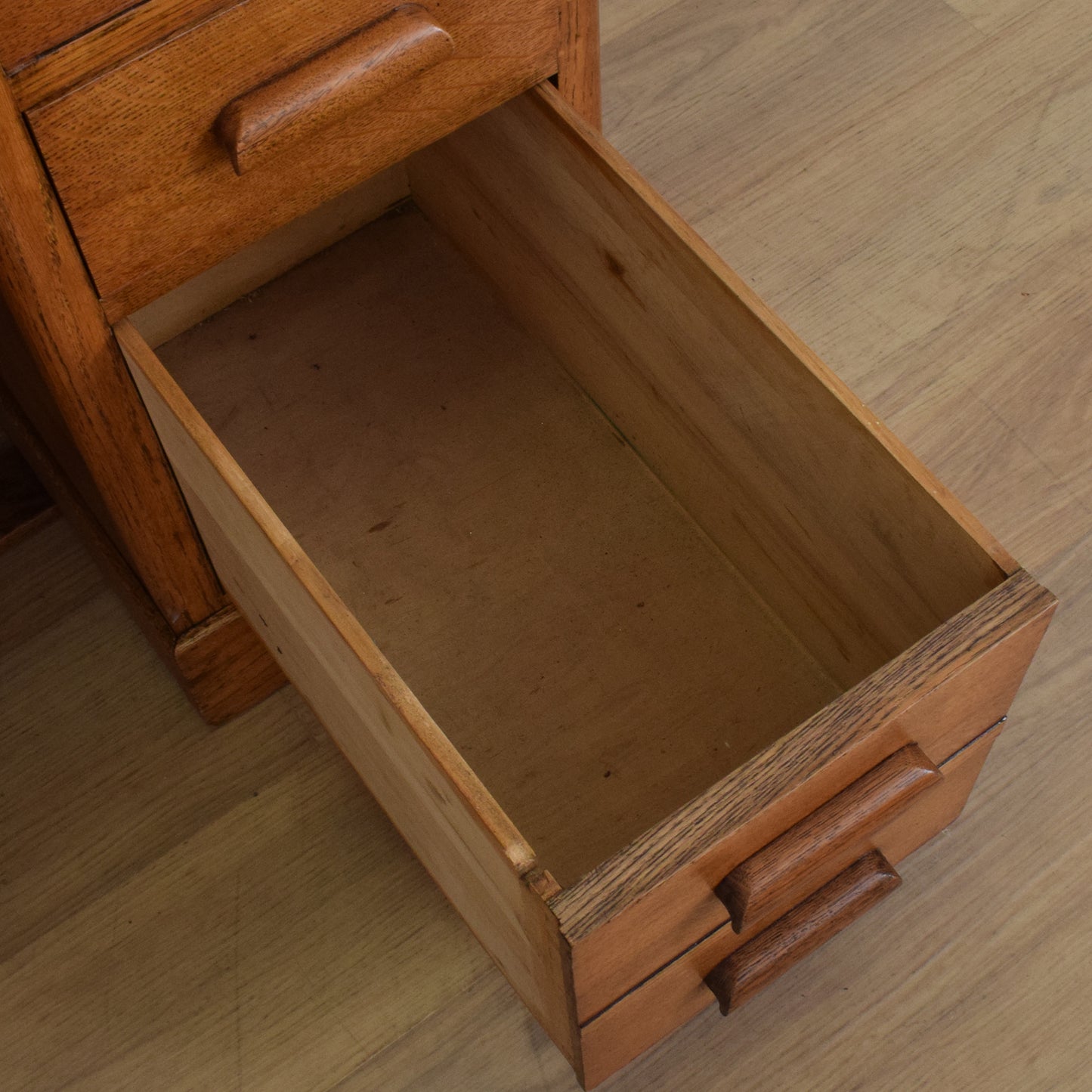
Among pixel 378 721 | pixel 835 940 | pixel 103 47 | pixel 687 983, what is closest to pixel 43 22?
pixel 103 47

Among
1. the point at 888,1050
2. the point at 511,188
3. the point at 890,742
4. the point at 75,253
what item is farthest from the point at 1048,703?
the point at 75,253

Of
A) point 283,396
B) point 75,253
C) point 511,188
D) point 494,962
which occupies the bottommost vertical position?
point 494,962

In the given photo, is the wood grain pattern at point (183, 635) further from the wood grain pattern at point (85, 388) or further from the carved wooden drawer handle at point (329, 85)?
the carved wooden drawer handle at point (329, 85)

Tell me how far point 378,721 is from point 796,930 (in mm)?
245

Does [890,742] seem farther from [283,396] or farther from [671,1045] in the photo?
[283,396]

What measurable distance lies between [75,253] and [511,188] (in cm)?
33

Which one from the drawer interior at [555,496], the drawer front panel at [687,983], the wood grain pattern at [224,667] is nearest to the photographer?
the drawer front panel at [687,983]

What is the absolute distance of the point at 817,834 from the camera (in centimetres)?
67

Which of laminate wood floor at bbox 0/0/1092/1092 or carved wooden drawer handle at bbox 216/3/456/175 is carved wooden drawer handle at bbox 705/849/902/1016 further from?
carved wooden drawer handle at bbox 216/3/456/175

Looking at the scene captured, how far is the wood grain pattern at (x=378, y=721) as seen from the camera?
0.63 metres

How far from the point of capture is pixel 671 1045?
89cm

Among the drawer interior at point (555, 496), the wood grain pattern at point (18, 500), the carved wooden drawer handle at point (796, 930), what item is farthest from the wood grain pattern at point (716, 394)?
the wood grain pattern at point (18, 500)

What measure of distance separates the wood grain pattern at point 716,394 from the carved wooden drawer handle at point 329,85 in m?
0.14

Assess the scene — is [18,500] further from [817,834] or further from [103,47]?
[817,834]
